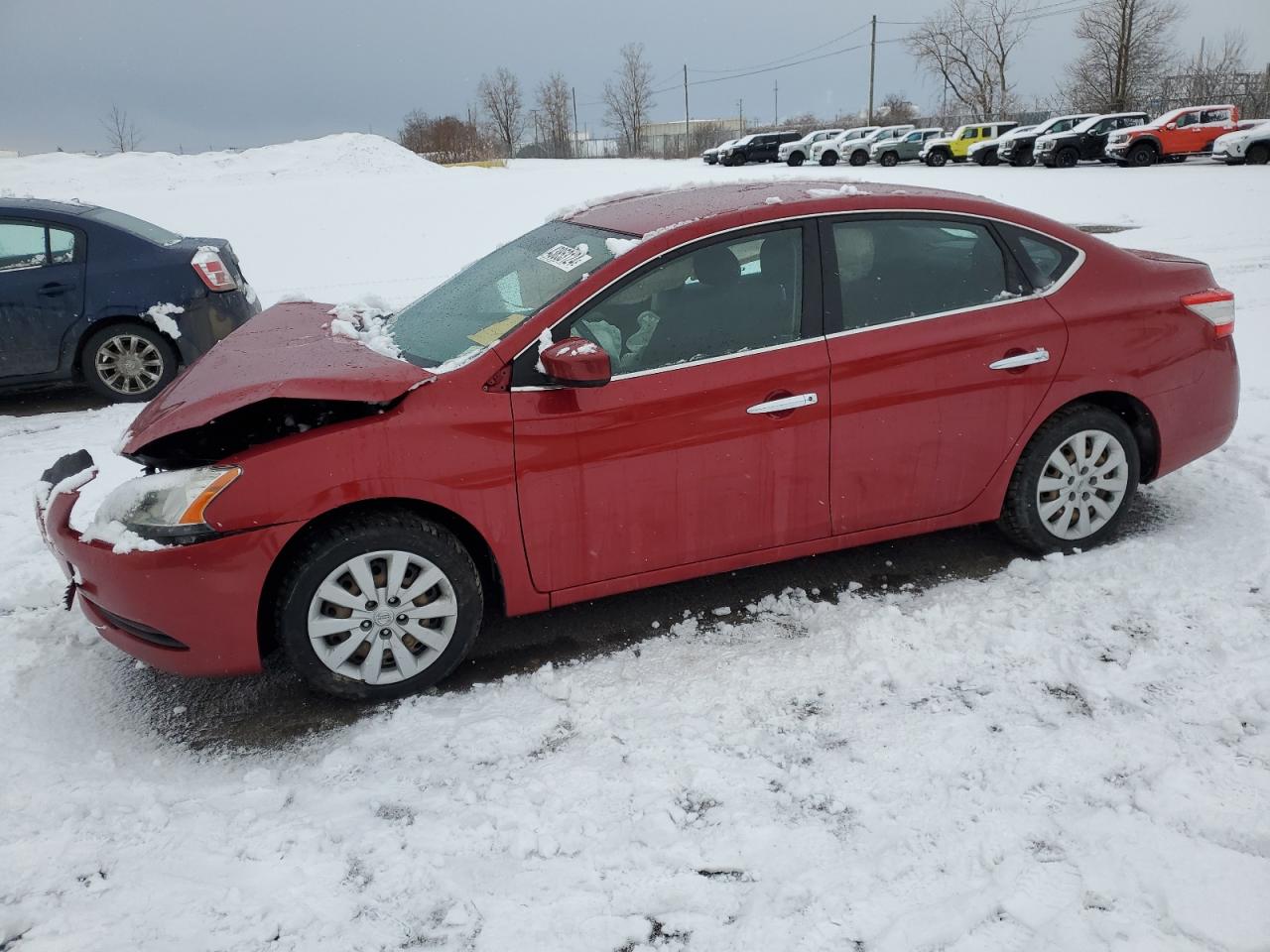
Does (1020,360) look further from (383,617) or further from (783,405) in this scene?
(383,617)

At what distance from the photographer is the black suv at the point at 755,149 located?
4141cm

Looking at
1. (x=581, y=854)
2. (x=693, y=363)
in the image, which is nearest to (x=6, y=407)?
(x=693, y=363)

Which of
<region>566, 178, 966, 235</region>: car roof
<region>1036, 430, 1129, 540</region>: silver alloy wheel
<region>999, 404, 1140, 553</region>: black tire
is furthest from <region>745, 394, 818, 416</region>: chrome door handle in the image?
<region>1036, 430, 1129, 540</region>: silver alloy wheel

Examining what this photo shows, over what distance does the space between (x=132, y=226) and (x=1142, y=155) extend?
2890 cm

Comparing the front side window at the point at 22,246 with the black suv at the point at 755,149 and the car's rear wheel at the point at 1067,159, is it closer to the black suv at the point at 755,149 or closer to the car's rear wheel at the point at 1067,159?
the car's rear wheel at the point at 1067,159

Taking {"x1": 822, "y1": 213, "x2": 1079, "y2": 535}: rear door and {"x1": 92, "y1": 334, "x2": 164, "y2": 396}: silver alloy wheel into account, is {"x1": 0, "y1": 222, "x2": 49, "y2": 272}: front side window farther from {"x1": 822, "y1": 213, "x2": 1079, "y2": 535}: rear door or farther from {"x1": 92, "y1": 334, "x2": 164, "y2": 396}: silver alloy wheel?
{"x1": 822, "y1": 213, "x2": 1079, "y2": 535}: rear door

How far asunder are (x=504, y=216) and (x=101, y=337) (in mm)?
11300

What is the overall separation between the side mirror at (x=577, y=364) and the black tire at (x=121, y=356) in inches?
→ 205

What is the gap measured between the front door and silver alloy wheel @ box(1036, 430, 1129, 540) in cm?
111

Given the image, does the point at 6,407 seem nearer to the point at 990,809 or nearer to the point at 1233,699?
the point at 990,809

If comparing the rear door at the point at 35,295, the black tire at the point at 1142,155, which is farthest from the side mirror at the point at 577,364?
the black tire at the point at 1142,155

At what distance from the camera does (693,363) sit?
11.4ft

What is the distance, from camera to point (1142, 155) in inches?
1104

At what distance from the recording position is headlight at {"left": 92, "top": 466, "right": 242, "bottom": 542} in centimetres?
302
